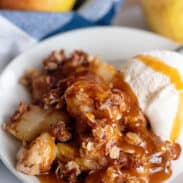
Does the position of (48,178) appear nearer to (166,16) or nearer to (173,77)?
(173,77)

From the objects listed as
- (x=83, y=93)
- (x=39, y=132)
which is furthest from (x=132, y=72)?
(x=39, y=132)

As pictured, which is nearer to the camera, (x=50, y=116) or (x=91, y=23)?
(x=50, y=116)

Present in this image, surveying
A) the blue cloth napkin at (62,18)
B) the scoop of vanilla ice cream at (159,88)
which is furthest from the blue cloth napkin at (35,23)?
the scoop of vanilla ice cream at (159,88)

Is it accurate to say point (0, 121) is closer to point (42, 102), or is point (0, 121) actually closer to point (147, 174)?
point (42, 102)

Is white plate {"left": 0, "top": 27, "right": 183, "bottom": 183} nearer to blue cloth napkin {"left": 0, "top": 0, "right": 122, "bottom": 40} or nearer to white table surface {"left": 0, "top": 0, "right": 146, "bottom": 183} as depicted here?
blue cloth napkin {"left": 0, "top": 0, "right": 122, "bottom": 40}

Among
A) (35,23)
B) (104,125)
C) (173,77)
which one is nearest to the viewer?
(104,125)

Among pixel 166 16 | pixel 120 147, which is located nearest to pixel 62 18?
pixel 166 16

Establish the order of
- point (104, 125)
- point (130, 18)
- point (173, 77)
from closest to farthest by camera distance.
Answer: point (104, 125), point (173, 77), point (130, 18)

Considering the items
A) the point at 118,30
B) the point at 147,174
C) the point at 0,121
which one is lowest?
the point at 147,174
